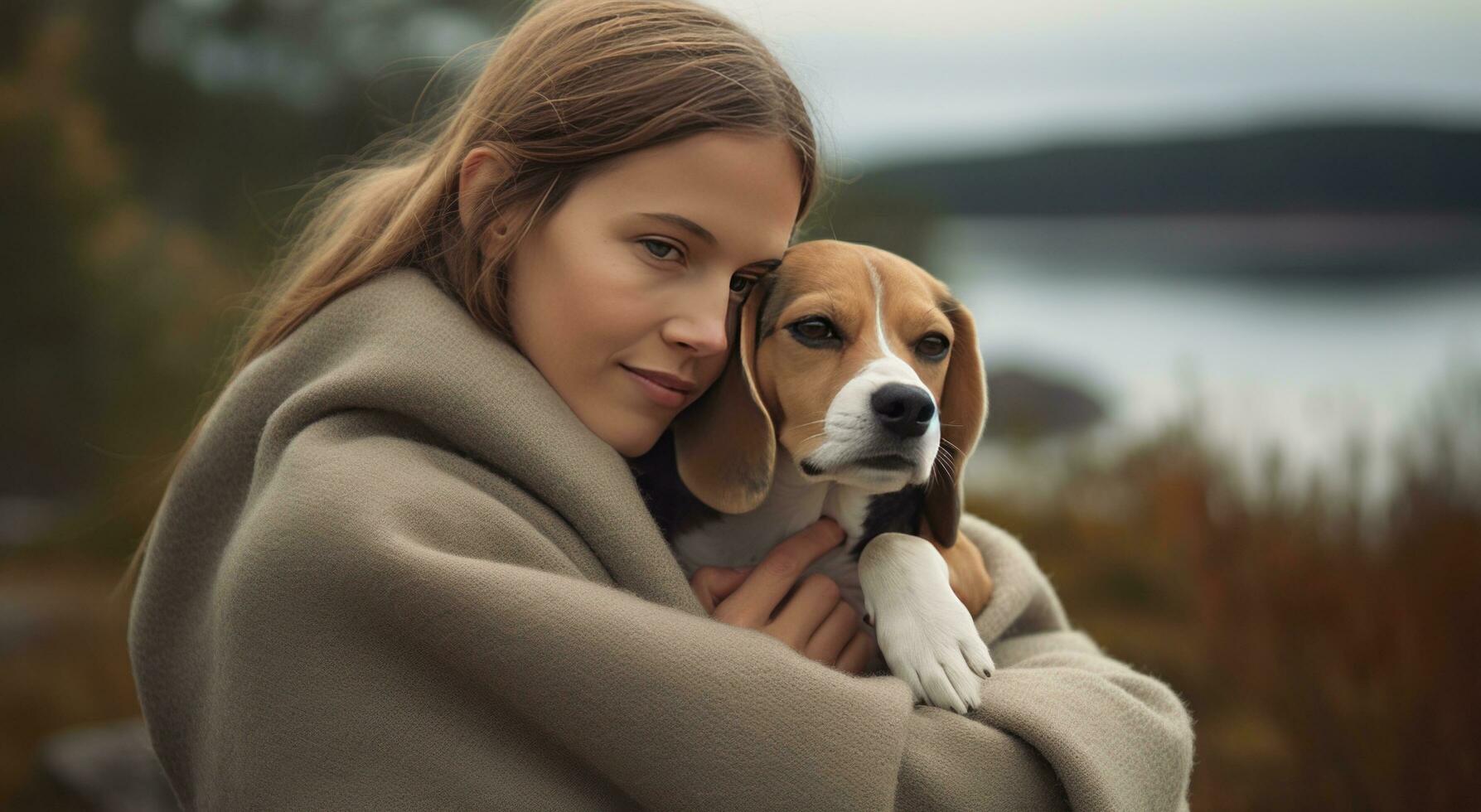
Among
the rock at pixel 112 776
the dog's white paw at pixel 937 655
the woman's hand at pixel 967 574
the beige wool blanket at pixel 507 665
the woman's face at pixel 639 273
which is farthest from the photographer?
the rock at pixel 112 776

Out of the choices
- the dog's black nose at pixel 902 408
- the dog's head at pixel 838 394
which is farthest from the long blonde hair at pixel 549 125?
the dog's black nose at pixel 902 408

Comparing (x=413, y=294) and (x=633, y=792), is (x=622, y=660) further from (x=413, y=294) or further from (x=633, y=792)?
(x=413, y=294)

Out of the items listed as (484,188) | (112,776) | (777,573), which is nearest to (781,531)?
(777,573)

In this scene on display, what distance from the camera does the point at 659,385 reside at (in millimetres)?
2047

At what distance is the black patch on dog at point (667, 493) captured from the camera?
2.34 metres

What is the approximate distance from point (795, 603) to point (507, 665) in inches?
30.0

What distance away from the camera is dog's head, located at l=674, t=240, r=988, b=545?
2041 millimetres

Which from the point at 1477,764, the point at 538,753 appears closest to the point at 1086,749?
the point at 538,753

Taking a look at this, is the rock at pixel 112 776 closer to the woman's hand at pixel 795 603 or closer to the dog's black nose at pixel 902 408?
the woman's hand at pixel 795 603

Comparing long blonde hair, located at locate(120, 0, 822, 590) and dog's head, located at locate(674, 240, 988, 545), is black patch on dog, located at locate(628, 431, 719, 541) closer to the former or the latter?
dog's head, located at locate(674, 240, 988, 545)

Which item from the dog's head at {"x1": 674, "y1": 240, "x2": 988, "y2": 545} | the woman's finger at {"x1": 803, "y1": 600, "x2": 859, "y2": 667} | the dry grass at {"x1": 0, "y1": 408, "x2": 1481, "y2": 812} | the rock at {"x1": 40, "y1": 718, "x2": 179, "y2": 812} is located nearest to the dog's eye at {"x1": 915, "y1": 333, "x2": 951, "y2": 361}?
the dog's head at {"x1": 674, "y1": 240, "x2": 988, "y2": 545}

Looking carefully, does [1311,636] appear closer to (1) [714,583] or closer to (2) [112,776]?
(1) [714,583]

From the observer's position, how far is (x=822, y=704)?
5.16 ft

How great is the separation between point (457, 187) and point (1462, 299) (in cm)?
480
